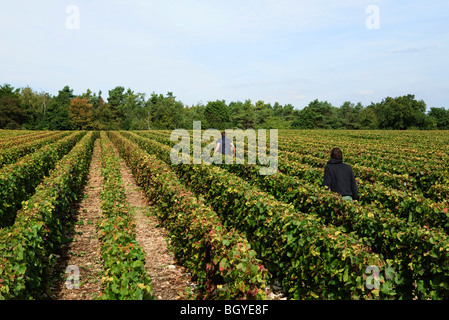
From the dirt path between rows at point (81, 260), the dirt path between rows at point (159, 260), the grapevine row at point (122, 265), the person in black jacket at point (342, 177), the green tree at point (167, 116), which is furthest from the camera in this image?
the green tree at point (167, 116)

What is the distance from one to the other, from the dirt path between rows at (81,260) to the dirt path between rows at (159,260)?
3.53ft

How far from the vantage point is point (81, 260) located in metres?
7.38

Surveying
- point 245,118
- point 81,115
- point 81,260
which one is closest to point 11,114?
point 81,115

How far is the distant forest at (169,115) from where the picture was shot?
80450mm

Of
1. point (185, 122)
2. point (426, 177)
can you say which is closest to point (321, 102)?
point (185, 122)

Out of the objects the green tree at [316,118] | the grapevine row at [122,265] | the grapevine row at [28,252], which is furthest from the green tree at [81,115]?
the grapevine row at [122,265]

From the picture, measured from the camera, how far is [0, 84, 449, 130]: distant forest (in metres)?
80.5

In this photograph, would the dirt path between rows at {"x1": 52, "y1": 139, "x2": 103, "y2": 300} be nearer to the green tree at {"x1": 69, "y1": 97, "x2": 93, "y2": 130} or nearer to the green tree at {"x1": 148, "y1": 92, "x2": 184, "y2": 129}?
the green tree at {"x1": 69, "y1": 97, "x2": 93, "y2": 130}

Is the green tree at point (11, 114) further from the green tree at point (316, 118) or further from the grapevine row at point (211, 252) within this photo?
the grapevine row at point (211, 252)

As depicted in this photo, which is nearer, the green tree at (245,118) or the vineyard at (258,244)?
the vineyard at (258,244)

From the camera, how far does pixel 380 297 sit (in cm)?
434

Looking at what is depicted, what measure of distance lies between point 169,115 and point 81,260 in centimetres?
8920

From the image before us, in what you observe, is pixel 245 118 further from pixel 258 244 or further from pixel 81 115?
pixel 258 244
